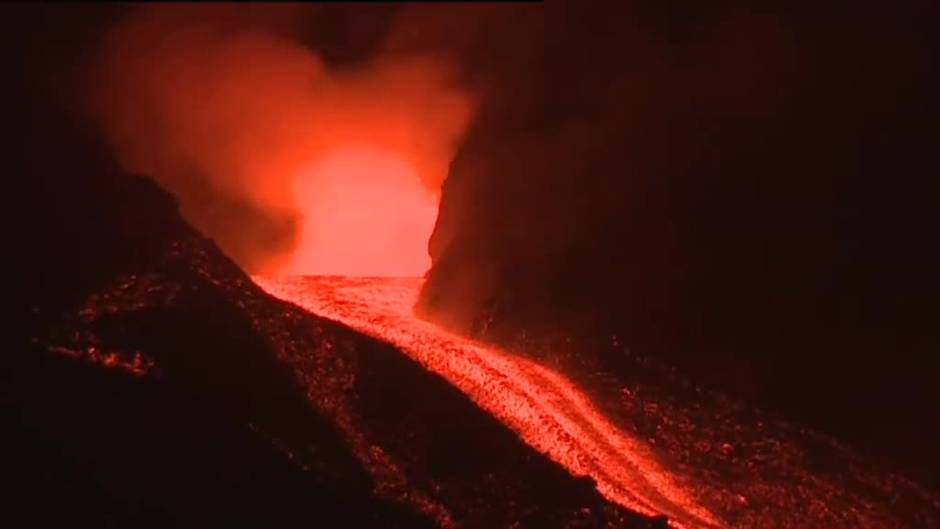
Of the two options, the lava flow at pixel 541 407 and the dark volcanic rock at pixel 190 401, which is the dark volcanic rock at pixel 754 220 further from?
the dark volcanic rock at pixel 190 401

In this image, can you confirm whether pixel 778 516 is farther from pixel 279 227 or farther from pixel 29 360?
pixel 279 227

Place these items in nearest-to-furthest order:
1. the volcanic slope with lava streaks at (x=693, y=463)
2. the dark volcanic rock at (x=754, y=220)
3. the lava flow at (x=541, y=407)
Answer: the lava flow at (x=541, y=407)
the volcanic slope with lava streaks at (x=693, y=463)
the dark volcanic rock at (x=754, y=220)

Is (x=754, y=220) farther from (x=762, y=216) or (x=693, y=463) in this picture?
(x=693, y=463)

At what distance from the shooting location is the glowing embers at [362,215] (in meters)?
9.46

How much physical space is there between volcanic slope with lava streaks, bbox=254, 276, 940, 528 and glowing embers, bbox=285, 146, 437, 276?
4.47 metres

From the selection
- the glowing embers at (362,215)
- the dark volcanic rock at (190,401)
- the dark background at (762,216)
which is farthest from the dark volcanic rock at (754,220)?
the glowing embers at (362,215)

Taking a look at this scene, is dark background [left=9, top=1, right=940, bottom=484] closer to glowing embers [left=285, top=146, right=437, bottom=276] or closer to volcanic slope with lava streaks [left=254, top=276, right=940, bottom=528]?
volcanic slope with lava streaks [left=254, top=276, right=940, bottom=528]

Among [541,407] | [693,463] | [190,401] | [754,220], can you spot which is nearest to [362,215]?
[541,407]

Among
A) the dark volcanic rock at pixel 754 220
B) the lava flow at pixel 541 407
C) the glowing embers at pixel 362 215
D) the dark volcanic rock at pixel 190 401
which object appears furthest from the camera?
the glowing embers at pixel 362 215

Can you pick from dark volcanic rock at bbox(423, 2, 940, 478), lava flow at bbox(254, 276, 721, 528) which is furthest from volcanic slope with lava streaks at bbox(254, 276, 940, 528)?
dark volcanic rock at bbox(423, 2, 940, 478)

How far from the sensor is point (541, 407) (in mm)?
4902

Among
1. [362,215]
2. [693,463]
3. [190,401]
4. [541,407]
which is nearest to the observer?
[190,401]

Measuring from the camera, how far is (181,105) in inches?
308

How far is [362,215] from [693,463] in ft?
17.9
